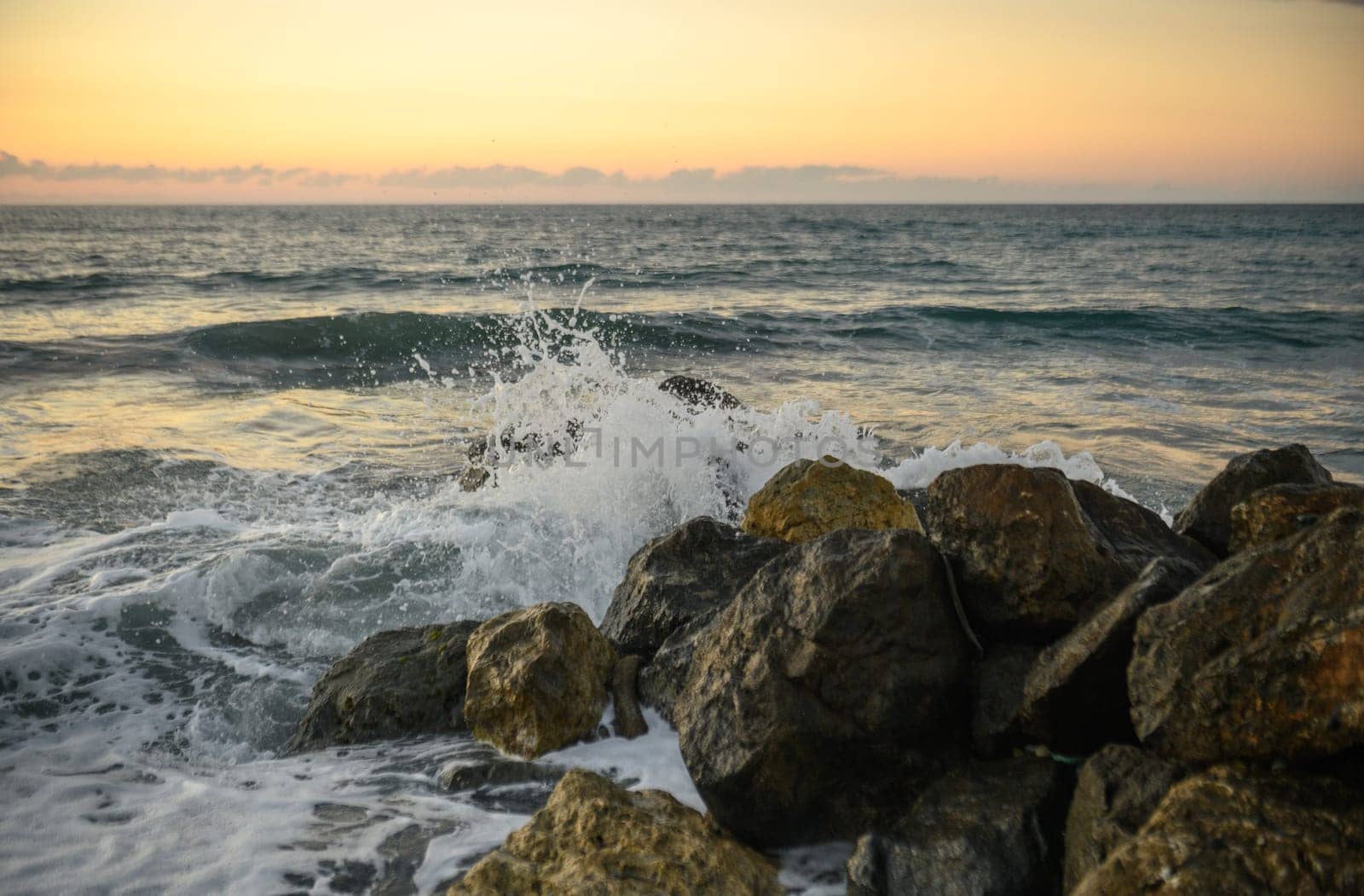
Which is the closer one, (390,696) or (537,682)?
(537,682)

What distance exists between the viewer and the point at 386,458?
8.48 meters

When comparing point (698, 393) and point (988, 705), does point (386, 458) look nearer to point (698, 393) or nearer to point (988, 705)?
point (698, 393)

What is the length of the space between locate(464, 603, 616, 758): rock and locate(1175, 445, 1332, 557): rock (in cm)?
254

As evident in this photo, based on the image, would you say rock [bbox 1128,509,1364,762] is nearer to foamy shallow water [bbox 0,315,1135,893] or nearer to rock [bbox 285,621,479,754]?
foamy shallow water [bbox 0,315,1135,893]

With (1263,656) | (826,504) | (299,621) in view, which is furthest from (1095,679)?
(299,621)

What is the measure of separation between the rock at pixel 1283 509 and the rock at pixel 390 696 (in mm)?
2982

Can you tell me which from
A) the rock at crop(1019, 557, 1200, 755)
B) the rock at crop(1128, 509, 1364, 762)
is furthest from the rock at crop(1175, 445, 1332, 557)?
the rock at crop(1128, 509, 1364, 762)

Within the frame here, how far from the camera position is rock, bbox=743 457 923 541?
4.46 m

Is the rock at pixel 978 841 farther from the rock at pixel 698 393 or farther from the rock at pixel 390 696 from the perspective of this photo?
the rock at pixel 698 393

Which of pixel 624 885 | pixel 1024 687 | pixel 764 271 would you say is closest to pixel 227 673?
pixel 624 885

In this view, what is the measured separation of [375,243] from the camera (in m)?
37.3

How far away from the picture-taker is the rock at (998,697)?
261cm

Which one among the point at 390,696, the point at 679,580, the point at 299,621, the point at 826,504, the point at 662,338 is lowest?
the point at 299,621

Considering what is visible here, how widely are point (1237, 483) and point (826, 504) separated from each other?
1767 mm
